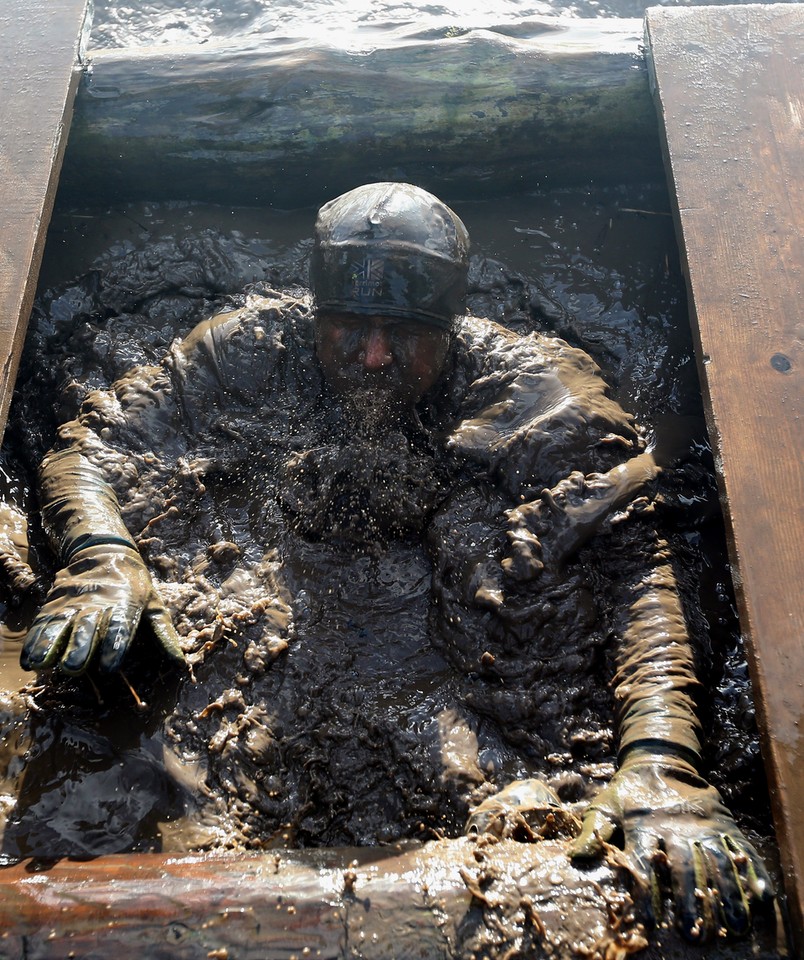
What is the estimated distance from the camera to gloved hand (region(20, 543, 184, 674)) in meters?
2.58

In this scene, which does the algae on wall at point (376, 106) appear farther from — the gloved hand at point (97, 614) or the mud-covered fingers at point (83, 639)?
the mud-covered fingers at point (83, 639)

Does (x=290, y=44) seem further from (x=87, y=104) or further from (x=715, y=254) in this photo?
(x=715, y=254)

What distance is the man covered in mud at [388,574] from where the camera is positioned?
261 cm

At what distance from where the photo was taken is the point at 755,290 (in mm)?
3016

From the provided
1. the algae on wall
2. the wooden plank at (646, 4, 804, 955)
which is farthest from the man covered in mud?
the algae on wall

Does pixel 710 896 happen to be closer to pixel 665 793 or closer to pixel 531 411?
pixel 665 793

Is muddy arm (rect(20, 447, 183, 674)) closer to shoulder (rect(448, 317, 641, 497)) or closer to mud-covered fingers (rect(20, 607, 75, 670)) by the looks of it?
mud-covered fingers (rect(20, 607, 75, 670))

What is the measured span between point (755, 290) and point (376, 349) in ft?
4.51

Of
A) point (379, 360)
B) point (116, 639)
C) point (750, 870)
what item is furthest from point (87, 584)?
point (750, 870)

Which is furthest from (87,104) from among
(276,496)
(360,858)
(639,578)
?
(360,858)

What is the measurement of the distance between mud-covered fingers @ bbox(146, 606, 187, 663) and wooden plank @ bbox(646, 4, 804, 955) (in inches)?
69.2

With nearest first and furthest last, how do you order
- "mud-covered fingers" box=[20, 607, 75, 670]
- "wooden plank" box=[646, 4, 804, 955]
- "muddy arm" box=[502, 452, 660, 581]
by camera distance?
"wooden plank" box=[646, 4, 804, 955] → "mud-covered fingers" box=[20, 607, 75, 670] → "muddy arm" box=[502, 452, 660, 581]

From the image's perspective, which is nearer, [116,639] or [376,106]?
[116,639]

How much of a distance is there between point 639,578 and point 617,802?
2.69 feet
